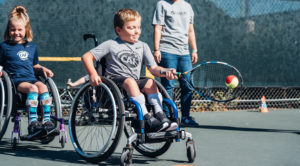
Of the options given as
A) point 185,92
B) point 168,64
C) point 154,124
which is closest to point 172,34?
point 168,64

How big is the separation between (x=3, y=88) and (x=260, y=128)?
9.58ft

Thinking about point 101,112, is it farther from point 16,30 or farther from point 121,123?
point 16,30

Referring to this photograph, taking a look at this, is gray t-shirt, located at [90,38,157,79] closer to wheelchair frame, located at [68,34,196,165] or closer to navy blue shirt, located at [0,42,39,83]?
wheelchair frame, located at [68,34,196,165]

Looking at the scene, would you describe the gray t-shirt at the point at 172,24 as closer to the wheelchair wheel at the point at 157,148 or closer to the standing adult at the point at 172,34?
the standing adult at the point at 172,34

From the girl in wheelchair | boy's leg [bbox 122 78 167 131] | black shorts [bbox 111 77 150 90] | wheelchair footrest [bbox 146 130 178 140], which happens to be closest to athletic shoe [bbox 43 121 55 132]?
the girl in wheelchair

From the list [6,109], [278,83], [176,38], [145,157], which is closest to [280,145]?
[145,157]

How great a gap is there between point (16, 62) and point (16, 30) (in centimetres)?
27

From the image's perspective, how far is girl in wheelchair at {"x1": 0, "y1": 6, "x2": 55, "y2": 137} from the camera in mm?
3258

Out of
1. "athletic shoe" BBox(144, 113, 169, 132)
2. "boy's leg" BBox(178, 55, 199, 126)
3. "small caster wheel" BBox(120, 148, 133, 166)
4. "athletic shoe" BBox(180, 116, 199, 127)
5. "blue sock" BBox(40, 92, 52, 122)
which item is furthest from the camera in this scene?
"athletic shoe" BBox(180, 116, 199, 127)

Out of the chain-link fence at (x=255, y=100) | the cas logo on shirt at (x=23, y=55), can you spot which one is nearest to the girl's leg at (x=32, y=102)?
the cas logo on shirt at (x=23, y=55)

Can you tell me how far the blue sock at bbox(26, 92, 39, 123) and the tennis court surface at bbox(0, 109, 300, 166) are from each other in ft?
0.92

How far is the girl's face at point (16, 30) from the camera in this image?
3.48 metres

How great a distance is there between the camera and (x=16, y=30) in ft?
11.5

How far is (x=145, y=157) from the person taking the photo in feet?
10.2
